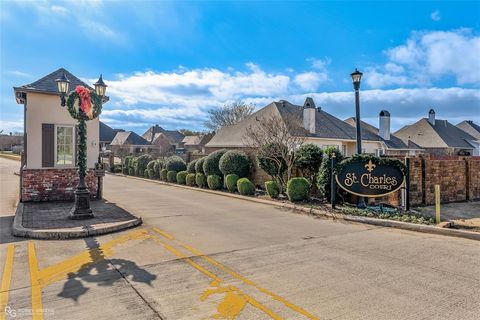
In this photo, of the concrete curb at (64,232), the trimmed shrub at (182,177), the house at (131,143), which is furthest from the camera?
the house at (131,143)

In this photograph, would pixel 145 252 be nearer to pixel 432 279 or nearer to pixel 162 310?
pixel 162 310

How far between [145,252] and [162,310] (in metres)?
2.56

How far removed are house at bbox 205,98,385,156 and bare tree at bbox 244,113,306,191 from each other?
781 cm

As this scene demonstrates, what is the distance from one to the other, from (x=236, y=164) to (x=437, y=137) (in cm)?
2974

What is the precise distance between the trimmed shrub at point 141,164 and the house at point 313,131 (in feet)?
18.4

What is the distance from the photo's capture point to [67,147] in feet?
40.1

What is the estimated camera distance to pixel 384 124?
104ft

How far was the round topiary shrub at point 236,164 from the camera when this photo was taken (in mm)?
16828

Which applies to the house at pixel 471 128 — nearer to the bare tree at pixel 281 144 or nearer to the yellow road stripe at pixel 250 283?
the bare tree at pixel 281 144

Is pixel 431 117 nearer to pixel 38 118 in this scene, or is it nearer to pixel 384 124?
pixel 384 124

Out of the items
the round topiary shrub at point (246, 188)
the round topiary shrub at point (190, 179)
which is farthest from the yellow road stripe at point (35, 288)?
the round topiary shrub at point (190, 179)

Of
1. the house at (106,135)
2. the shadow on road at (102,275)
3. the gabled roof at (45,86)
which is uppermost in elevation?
the house at (106,135)

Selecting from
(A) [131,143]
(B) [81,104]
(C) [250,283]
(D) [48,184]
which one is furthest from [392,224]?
(A) [131,143]

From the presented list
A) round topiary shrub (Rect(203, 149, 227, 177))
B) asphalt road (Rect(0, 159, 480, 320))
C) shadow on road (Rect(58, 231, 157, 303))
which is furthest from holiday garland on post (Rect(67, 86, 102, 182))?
round topiary shrub (Rect(203, 149, 227, 177))
